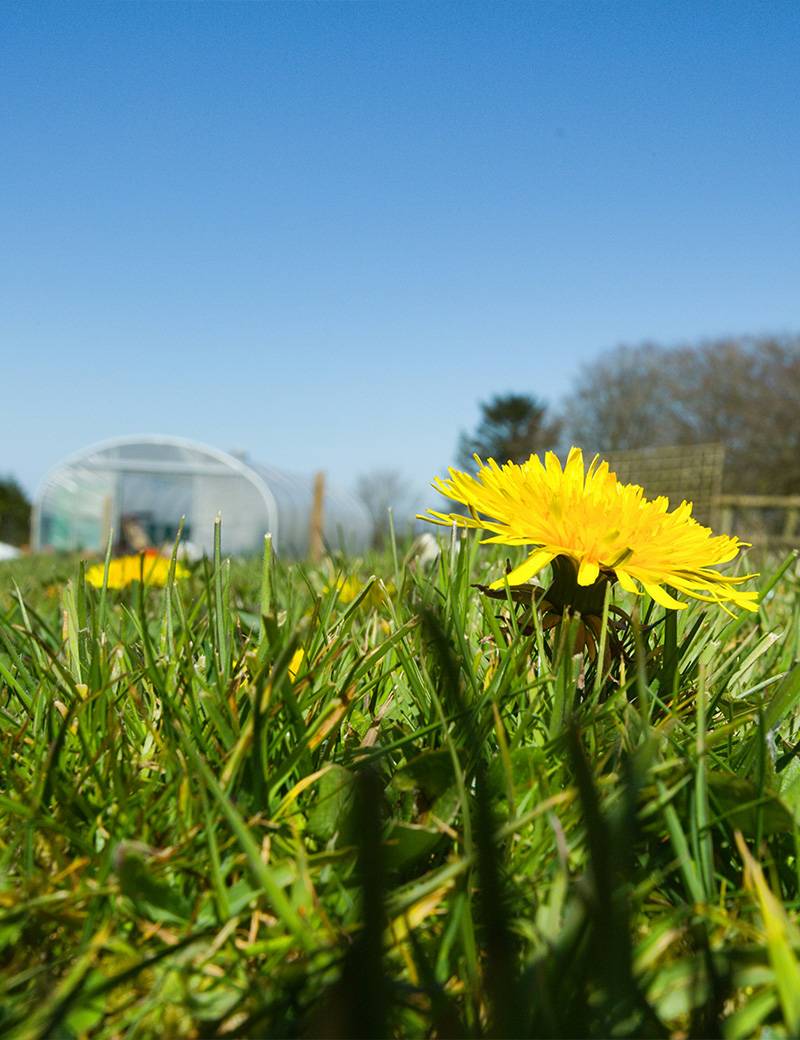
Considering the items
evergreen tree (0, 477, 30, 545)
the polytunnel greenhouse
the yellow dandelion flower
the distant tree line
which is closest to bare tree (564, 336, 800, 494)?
the distant tree line

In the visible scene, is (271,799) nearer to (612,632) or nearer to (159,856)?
(159,856)

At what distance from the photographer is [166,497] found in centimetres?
2241

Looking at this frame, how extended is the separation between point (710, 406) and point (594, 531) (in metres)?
29.0

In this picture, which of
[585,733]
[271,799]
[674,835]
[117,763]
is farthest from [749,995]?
[117,763]

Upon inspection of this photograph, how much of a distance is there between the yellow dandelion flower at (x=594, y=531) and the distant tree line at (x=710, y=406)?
2207cm

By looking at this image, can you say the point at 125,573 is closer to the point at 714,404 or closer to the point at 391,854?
the point at 391,854

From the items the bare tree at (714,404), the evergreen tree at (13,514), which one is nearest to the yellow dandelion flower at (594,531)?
the bare tree at (714,404)

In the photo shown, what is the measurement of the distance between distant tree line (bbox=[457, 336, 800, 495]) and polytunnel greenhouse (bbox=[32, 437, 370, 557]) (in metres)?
6.65

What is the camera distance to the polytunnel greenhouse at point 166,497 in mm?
20156

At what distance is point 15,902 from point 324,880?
A: 246 mm

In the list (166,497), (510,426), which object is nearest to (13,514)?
(166,497)

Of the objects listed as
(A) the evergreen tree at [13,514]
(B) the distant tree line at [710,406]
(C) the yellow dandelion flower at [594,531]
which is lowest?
(A) the evergreen tree at [13,514]

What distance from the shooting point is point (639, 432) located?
102ft

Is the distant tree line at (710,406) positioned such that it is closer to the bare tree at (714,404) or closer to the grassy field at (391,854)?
the bare tree at (714,404)
